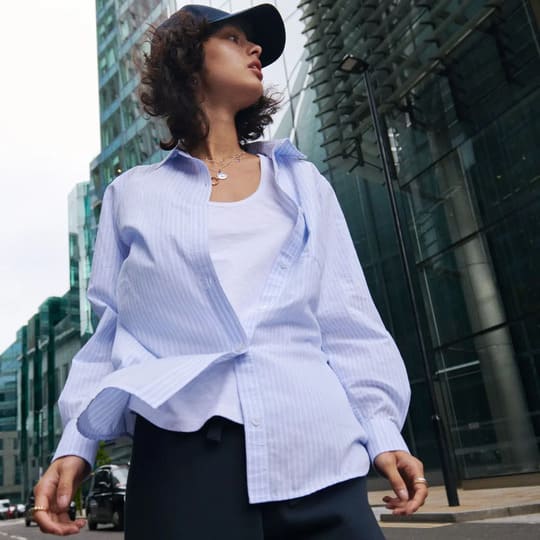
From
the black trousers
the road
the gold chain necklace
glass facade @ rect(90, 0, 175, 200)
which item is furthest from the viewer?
glass facade @ rect(90, 0, 175, 200)

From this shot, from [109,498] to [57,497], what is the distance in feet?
48.4

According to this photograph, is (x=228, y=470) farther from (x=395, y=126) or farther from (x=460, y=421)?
(x=395, y=126)

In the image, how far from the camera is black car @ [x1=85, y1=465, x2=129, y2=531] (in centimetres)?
1411

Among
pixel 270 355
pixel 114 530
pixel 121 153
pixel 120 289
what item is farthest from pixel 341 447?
pixel 121 153

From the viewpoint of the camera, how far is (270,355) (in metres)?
1.07

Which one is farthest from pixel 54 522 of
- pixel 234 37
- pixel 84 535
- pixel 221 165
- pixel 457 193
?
pixel 457 193

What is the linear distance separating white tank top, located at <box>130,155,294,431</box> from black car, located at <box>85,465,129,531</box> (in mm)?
13611

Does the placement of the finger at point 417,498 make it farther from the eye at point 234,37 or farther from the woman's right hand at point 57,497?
the eye at point 234,37

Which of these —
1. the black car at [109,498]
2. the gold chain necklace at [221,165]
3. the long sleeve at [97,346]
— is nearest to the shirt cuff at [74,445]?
the long sleeve at [97,346]

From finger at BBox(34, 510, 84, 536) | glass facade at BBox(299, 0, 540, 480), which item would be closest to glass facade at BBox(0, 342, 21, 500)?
glass facade at BBox(299, 0, 540, 480)

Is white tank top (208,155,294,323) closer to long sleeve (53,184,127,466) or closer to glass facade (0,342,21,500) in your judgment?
long sleeve (53,184,127,466)

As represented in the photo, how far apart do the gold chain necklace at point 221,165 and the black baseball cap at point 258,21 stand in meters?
0.37

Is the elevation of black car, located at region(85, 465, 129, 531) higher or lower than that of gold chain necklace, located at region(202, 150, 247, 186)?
lower

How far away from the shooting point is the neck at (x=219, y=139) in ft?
5.21
